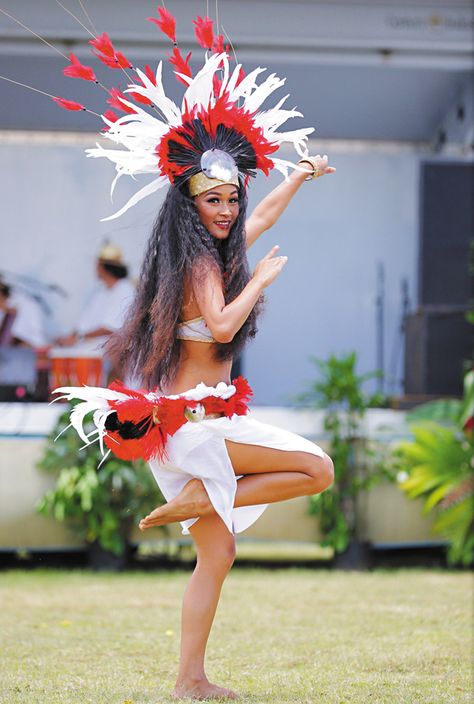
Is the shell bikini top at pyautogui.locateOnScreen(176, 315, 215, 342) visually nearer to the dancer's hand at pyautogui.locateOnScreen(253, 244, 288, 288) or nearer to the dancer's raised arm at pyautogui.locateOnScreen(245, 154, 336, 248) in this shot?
the dancer's hand at pyautogui.locateOnScreen(253, 244, 288, 288)

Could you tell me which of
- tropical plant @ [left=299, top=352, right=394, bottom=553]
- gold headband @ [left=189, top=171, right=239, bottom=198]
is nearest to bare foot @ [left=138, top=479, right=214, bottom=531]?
gold headband @ [left=189, top=171, right=239, bottom=198]

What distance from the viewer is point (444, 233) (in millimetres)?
8922

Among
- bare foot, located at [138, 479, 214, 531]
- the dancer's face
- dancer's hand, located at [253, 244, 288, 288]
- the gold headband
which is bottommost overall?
bare foot, located at [138, 479, 214, 531]

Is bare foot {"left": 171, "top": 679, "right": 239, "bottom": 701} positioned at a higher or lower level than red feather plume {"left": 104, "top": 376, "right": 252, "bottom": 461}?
lower

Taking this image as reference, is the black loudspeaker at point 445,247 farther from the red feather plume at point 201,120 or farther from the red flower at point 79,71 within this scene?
the red flower at point 79,71

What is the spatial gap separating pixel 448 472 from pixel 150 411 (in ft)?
13.0

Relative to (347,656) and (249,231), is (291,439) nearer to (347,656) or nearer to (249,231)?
(249,231)

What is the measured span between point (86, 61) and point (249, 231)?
513 centimetres

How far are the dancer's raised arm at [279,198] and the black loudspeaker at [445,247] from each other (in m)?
5.20

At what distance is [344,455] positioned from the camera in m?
7.05

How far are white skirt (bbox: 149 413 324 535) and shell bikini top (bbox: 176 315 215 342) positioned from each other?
0.25m

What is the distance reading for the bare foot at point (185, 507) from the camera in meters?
3.25

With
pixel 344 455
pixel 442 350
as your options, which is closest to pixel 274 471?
pixel 344 455

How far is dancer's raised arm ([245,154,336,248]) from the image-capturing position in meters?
3.65
